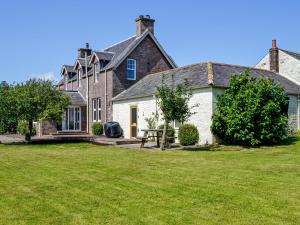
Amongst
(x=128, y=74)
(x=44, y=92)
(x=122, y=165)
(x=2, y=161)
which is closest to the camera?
(x=122, y=165)

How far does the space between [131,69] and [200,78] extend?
9.88 meters

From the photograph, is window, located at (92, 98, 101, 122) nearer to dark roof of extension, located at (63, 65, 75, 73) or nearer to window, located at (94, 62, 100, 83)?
window, located at (94, 62, 100, 83)

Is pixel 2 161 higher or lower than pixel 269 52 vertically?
lower

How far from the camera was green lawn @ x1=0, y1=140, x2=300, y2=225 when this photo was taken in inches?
264

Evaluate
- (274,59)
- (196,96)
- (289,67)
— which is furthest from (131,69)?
(289,67)

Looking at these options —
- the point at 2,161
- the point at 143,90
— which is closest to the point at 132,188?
the point at 2,161

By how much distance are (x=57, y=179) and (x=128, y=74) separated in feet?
74.4

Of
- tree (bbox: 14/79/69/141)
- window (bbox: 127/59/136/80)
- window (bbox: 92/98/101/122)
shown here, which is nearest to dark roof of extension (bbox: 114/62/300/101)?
window (bbox: 127/59/136/80)

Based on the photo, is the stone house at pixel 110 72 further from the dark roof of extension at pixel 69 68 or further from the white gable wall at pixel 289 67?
the white gable wall at pixel 289 67

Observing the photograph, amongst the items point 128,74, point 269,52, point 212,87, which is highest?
point 269,52

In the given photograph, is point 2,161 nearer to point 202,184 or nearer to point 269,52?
point 202,184

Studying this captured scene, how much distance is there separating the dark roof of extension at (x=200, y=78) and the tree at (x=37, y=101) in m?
6.00

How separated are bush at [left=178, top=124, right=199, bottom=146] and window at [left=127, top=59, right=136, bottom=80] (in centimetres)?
1113

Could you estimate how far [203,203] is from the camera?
763cm
